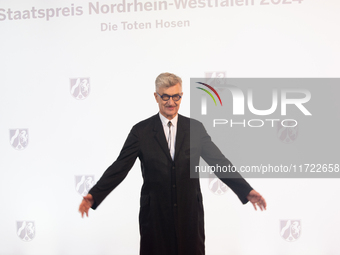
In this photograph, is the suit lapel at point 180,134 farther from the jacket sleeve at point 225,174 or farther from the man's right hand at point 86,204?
the man's right hand at point 86,204

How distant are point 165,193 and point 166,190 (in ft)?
0.06

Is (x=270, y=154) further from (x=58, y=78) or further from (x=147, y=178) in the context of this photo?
(x=58, y=78)

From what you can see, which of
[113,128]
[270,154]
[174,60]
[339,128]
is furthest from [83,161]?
[339,128]

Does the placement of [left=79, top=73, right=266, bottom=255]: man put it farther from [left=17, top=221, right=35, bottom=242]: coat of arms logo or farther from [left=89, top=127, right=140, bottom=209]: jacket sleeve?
[left=17, top=221, right=35, bottom=242]: coat of arms logo

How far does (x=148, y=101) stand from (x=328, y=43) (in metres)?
1.62

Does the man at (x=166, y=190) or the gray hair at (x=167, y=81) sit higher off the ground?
the gray hair at (x=167, y=81)

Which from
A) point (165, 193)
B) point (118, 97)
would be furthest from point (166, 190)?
point (118, 97)

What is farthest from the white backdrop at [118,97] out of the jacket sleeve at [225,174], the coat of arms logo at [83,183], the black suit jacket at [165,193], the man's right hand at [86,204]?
the man's right hand at [86,204]

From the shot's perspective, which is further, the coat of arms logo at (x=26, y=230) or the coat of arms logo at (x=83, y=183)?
the coat of arms logo at (x=26, y=230)

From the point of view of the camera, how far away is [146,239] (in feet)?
6.72

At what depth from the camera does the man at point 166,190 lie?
203 cm

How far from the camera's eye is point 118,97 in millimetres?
3082

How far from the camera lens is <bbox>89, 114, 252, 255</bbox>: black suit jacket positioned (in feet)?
6.66

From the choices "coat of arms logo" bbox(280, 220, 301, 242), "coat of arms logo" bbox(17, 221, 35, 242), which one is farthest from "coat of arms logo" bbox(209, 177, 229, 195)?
"coat of arms logo" bbox(17, 221, 35, 242)
